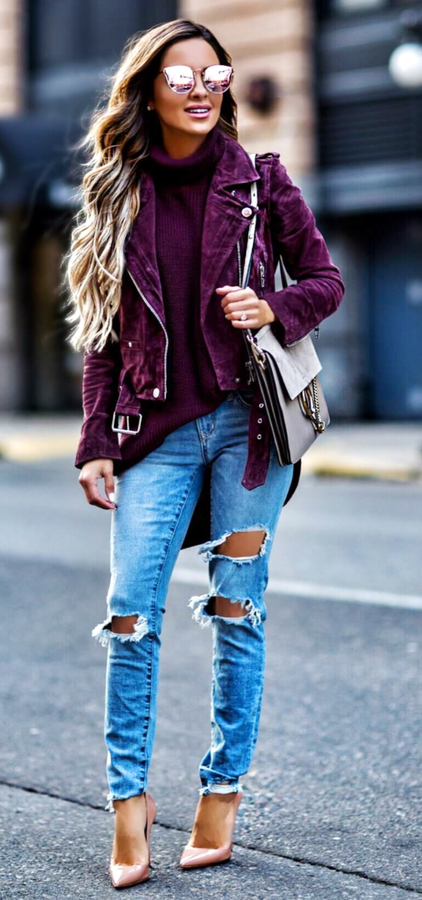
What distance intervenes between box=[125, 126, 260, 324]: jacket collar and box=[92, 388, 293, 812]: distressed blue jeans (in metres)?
0.29

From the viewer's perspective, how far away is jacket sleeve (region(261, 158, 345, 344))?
8.91 feet

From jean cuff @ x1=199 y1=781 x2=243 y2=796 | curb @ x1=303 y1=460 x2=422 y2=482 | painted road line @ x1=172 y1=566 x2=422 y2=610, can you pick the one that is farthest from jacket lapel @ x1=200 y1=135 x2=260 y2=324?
curb @ x1=303 y1=460 x2=422 y2=482

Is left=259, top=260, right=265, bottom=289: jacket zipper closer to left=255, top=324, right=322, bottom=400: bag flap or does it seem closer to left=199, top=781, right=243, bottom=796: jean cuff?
left=255, top=324, right=322, bottom=400: bag flap

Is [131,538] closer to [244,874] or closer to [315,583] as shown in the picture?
[244,874]

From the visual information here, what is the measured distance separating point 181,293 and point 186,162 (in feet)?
0.99

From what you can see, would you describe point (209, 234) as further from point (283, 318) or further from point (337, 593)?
point (337, 593)

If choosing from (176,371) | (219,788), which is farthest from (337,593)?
→ (176,371)

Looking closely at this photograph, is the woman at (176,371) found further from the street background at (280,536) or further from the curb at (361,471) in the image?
the curb at (361,471)

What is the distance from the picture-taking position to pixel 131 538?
2.75 meters

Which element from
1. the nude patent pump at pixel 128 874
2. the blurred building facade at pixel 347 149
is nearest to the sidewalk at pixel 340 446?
the blurred building facade at pixel 347 149

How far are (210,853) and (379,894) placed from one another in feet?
1.35

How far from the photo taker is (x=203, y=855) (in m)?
2.81

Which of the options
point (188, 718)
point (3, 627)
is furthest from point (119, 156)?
point (3, 627)

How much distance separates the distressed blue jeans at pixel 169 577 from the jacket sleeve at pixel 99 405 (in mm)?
87
